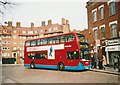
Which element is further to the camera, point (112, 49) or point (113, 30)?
point (113, 30)

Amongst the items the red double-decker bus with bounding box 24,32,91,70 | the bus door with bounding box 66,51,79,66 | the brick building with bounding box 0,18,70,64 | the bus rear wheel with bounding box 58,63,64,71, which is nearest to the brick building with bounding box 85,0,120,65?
the red double-decker bus with bounding box 24,32,91,70

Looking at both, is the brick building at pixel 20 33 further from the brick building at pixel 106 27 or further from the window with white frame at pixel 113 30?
the window with white frame at pixel 113 30

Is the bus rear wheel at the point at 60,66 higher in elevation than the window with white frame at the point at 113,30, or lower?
lower

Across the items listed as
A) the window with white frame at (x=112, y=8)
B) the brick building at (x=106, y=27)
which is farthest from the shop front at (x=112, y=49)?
the window with white frame at (x=112, y=8)

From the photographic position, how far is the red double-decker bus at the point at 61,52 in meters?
21.6

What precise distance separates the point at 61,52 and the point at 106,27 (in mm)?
7427

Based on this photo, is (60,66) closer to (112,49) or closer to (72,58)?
(72,58)

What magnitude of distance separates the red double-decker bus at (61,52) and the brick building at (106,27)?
82.3 inches

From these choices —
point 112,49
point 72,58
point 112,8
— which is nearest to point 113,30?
point 112,49

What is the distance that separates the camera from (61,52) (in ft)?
76.0

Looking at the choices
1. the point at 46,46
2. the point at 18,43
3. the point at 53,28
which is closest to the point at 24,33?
the point at 18,43

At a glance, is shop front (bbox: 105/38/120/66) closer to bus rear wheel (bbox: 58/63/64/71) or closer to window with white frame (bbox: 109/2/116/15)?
window with white frame (bbox: 109/2/116/15)

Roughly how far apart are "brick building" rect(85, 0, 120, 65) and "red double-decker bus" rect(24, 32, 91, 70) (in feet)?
6.86

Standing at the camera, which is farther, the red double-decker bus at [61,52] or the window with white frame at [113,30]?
the window with white frame at [113,30]
